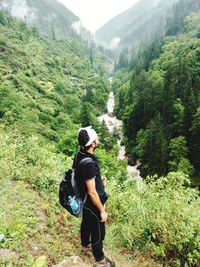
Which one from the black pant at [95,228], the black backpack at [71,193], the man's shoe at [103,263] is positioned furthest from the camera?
the man's shoe at [103,263]

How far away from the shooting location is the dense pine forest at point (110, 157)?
8.02 m

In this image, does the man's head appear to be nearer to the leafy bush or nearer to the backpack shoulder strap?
the backpack shoulder strap

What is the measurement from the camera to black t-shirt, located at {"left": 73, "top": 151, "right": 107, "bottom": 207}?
20.4 feet

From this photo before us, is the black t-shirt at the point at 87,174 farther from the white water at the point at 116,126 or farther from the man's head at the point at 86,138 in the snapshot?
the white water at the point at 116,126

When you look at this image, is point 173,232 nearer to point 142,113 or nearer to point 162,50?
point 142,113

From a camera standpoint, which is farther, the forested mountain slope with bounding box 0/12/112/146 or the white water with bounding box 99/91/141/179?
the white water with bounding box 99/91/141/179

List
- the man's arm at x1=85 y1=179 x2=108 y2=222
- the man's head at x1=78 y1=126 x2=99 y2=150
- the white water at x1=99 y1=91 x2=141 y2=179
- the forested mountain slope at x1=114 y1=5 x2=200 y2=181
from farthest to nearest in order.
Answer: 1. the white water at x1=99 y1=91 x2=141 y2=179
2. the forested mountain slope at x1=114 y1=5 x2=200 y2=181
3. the man's head at x1=78 y1=126 x2=99 y2=150
4. the man's arm at x1=85 y1=179 x2=108 y2=222

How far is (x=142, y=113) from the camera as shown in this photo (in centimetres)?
7425

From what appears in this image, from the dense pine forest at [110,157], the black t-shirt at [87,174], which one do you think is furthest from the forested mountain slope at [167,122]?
the black t-shirt at [87,174]

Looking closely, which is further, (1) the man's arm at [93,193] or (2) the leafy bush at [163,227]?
(2) the leafy bush at [163,227]

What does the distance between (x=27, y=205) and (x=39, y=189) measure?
152cm

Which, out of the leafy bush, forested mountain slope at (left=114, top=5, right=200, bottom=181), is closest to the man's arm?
the leafy bush

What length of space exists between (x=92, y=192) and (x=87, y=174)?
14.0 inches

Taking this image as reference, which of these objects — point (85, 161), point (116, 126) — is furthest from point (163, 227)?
point (116, 126)
